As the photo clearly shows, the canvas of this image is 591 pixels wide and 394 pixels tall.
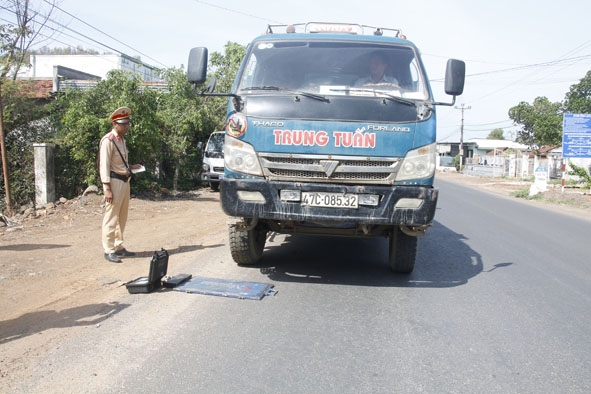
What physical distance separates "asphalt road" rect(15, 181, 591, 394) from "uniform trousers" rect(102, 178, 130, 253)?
906mm

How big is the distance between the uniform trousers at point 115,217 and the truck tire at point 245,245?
152cm

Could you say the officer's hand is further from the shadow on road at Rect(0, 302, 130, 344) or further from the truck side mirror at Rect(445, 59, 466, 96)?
the truck side mirror at Rect(445, 59, 466, 96)

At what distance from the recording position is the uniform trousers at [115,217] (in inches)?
243

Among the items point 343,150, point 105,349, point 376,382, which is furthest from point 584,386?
point 105,349

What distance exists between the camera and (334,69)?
5555 mm

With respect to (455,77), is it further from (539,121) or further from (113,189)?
(539,121)

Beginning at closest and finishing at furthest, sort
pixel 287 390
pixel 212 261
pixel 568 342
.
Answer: pixel 287 390, pixel 568 342, pixel 212 261

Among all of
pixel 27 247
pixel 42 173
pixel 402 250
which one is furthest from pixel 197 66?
pixel 42 173

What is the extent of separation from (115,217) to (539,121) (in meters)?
49.4

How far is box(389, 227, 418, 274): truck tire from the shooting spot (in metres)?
5.50

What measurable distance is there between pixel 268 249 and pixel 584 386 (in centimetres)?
459

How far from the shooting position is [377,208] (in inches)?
190

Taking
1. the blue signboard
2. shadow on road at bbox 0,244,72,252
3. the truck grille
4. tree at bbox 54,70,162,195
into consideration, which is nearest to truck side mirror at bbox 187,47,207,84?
the truck grille

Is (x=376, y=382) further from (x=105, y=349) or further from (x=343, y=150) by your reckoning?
(x=343, y=150)
